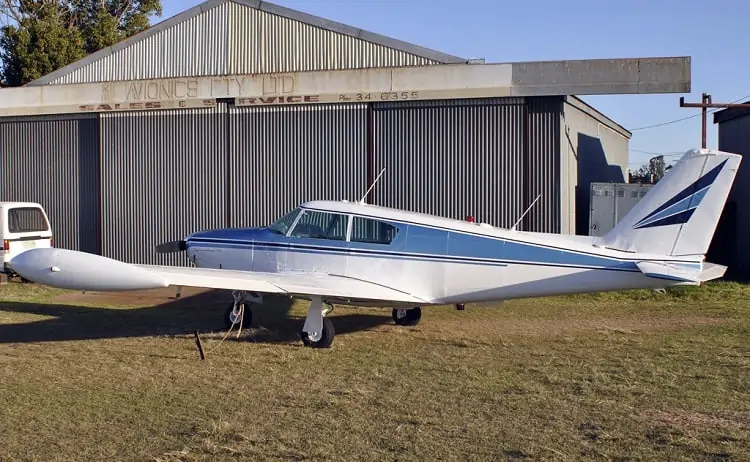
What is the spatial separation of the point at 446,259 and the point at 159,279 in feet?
12.3

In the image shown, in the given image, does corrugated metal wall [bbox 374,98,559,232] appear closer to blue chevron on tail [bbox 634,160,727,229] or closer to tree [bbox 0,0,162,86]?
blue chevron on tail [bbox 634,160,727,229]

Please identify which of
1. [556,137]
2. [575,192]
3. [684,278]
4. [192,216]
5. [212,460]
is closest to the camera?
[212,460]

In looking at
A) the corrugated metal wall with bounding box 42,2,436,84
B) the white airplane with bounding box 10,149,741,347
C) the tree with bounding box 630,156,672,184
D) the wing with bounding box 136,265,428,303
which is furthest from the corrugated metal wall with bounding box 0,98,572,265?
the tree with bounding box 630,156,672,184

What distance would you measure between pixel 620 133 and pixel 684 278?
14850 mm

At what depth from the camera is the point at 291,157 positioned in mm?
16922

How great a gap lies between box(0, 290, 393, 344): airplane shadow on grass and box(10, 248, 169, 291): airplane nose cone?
2061mm

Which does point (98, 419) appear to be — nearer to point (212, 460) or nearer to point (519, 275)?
point (212, 460)

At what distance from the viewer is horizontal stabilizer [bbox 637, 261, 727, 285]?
340 inches

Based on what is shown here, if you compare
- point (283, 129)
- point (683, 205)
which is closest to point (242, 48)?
point (283, 129)

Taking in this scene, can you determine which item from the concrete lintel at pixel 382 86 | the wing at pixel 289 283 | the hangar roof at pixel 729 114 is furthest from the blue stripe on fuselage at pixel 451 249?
the hangar roof at pixel 729 114

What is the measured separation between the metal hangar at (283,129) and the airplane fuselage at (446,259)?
561cm

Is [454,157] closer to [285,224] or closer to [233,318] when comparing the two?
[285,224]

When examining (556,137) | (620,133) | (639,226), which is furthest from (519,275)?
(620,133)

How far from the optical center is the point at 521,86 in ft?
49.3
